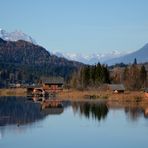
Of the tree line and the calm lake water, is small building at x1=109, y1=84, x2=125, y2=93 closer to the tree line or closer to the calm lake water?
the tree line

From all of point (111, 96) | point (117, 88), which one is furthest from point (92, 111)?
point (117, 88)

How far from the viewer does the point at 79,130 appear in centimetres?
3841

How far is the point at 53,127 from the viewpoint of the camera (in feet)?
134

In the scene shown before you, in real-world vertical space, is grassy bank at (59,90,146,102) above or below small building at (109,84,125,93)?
below

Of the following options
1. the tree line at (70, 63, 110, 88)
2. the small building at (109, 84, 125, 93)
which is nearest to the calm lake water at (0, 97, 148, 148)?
the small building at (109, 84, 125, 93)

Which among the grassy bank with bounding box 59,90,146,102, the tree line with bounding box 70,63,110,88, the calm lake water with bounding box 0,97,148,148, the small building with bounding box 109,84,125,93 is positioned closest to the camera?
the calm lake water with bounding box 0,97,148,148

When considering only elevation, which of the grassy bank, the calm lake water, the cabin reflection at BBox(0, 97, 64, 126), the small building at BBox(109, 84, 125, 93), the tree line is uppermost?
the tree line

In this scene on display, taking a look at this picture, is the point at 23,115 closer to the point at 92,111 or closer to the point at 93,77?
the point at 92,111

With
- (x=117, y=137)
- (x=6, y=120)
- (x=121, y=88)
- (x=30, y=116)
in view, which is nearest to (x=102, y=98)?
(x=121, y=88)

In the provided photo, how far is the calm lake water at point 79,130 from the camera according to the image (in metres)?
31.6

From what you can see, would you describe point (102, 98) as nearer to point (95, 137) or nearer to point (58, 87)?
point (58, 87)

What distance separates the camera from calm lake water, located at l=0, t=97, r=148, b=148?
31578mm

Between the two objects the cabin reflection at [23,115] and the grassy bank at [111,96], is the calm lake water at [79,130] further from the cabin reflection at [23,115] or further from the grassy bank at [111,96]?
the grassy bank at [111,96]

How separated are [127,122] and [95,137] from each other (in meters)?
11.5
